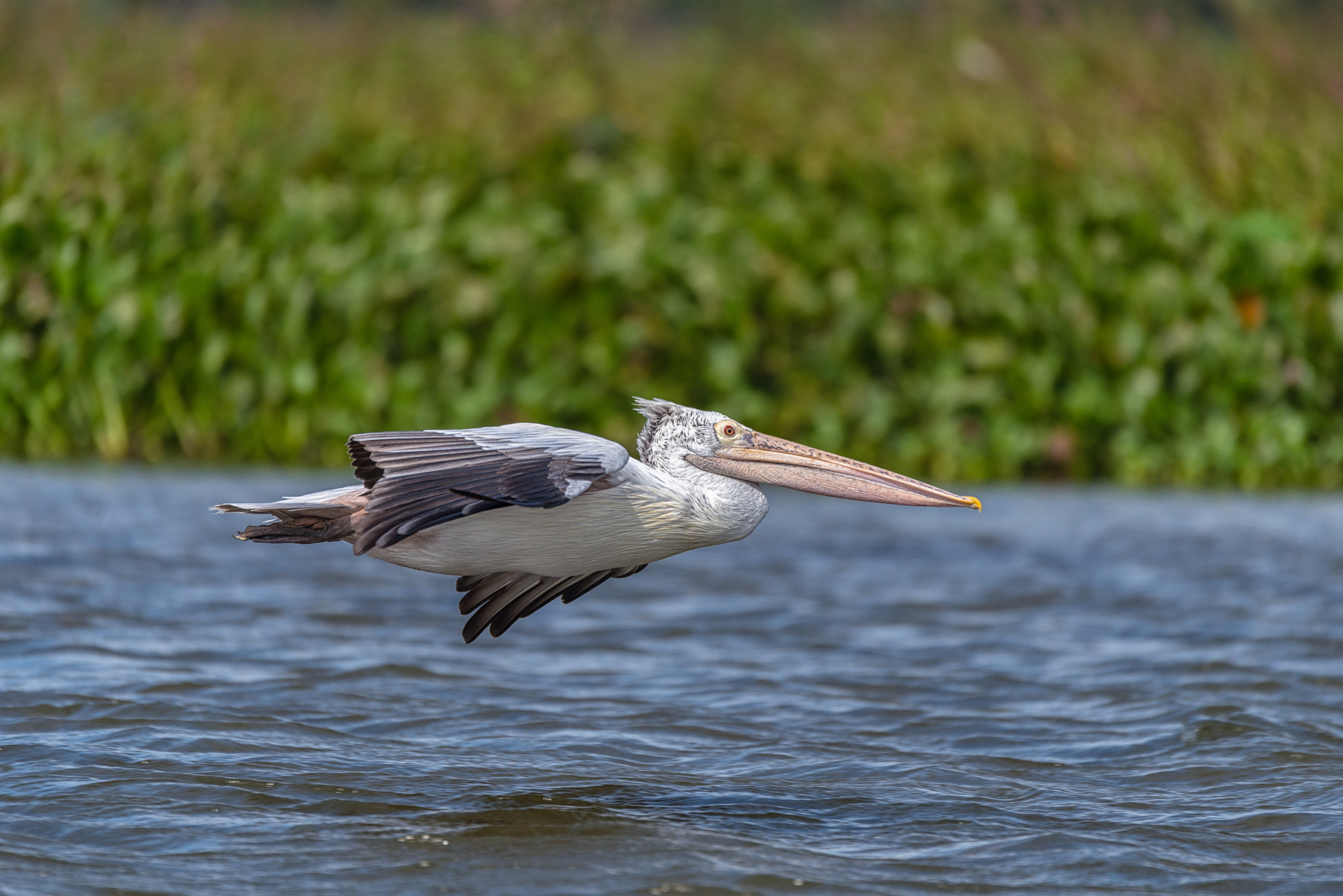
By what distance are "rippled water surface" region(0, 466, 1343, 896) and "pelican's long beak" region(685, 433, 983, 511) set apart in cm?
90

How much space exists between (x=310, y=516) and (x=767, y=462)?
108cm

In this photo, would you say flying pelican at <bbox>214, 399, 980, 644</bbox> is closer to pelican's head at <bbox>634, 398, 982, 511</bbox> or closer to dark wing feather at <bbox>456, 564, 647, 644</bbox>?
pelican's head at <bbox>634, 398, 982, 511</bbox>

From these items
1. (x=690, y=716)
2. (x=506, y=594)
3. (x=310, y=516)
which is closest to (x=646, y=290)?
(x=690, y=716)

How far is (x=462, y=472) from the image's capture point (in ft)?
12.6

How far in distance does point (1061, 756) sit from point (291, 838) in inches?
95.0

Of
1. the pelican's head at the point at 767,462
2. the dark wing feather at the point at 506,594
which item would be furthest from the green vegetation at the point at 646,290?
the pelican's head at the point at 767,462

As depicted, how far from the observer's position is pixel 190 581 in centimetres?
773

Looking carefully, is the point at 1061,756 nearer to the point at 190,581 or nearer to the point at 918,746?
the point at 918,746

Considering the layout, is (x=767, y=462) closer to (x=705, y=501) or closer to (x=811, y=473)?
(x=811, y=473)

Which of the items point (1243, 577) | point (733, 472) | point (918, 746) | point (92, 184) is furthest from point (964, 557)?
point (92, 184)

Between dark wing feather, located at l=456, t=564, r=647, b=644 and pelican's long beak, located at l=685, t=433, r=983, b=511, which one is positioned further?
dark wing feather, located at l=456, t=564, r=647, b=644

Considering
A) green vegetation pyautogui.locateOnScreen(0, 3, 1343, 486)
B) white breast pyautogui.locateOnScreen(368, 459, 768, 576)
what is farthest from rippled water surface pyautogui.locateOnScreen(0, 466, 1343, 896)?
green vegetation pyautogui.locateOnScreen(0, 3, 1343, 486)

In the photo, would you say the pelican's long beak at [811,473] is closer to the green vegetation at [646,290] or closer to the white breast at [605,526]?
the white breast at [605,526]

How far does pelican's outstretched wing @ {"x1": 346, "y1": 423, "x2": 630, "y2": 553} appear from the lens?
12.2ft
